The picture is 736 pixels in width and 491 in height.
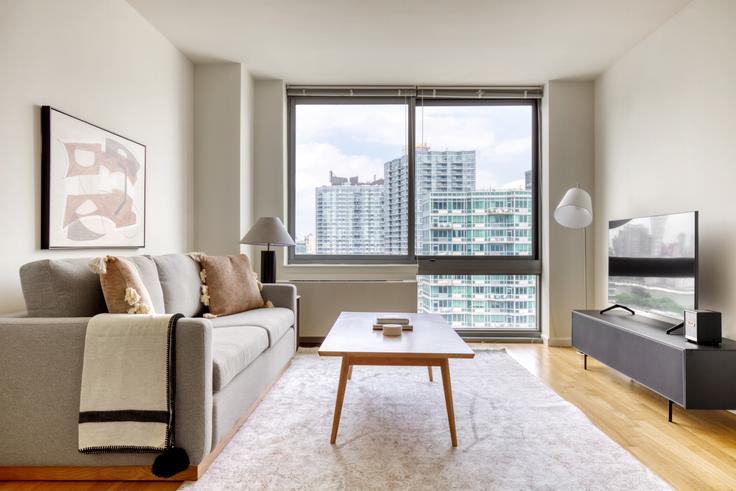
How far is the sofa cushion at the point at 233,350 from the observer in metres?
2.04

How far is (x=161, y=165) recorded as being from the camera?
145 inches

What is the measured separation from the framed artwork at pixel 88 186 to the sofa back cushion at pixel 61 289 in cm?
47

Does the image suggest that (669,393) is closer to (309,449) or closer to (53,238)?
(309,449)

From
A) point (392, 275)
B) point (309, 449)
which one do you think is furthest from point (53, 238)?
point (392, 275)

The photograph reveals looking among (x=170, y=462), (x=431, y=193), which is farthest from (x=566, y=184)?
(x=170, y=462)

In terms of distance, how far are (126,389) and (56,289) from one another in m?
0.58

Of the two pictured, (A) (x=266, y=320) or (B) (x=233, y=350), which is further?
(A) (x=266, y=320)

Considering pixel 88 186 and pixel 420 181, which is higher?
pixel 420 181

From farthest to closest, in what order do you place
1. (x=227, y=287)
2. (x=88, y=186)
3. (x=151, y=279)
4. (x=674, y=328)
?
(x=227, y=287) < (x=674, y=328) < (x=88, y=186) < (x=151, y=279)

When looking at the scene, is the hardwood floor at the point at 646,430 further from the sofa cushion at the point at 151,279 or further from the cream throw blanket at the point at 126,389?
the sofa cushion at the point at 151,279

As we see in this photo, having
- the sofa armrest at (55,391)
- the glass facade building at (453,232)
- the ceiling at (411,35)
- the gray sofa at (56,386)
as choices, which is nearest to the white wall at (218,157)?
the ceiling at (411,35)

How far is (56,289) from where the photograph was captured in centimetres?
200

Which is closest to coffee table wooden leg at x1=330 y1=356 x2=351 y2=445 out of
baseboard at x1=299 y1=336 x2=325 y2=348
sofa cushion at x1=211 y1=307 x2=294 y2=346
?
sofa cushion at x1=211 y1=307 x2=294 y2=346

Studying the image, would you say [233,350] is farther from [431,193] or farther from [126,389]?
[431,193]
